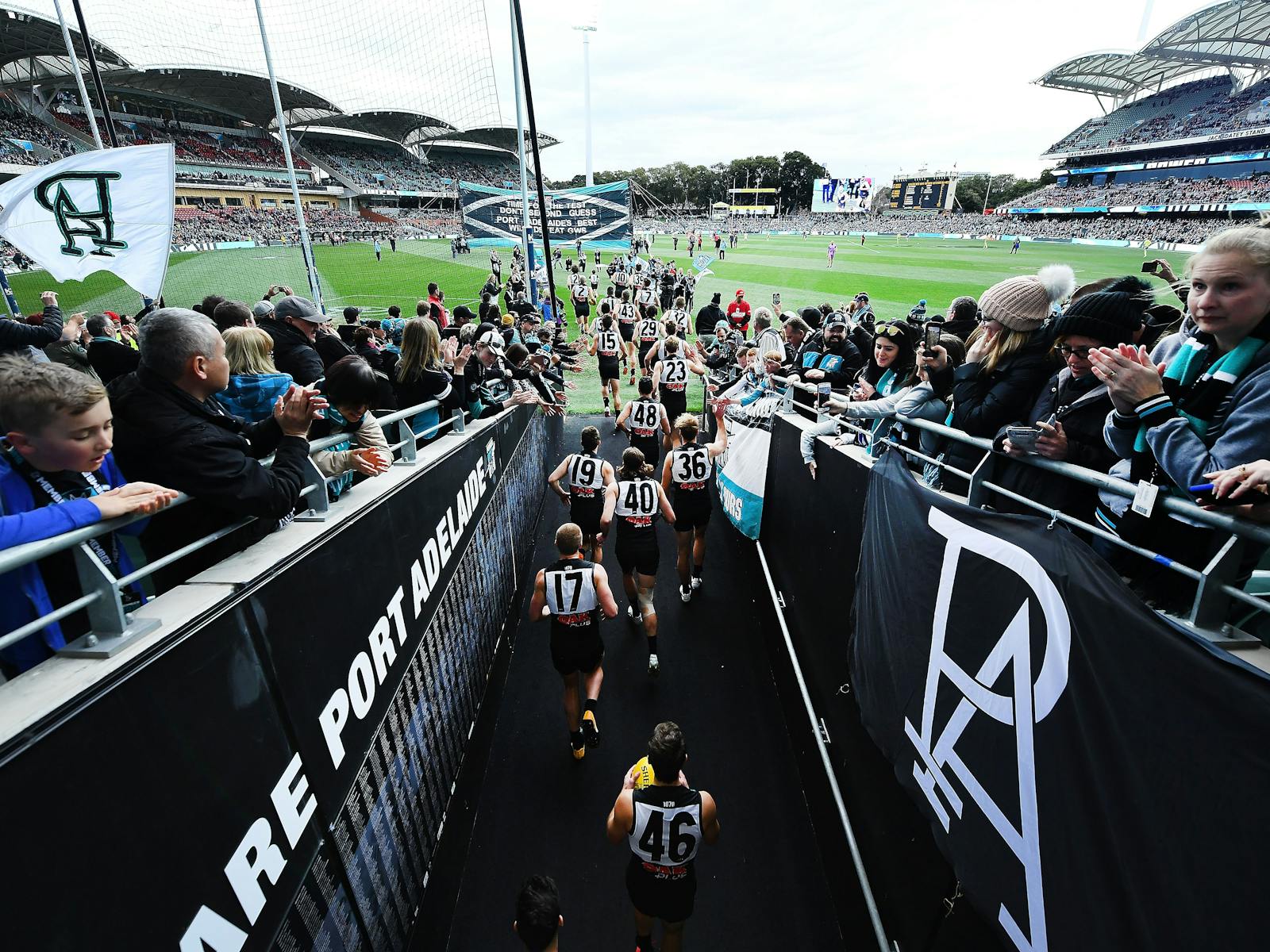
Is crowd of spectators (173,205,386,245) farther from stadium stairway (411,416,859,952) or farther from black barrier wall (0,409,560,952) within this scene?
black barrier wall (0,409,560,952)

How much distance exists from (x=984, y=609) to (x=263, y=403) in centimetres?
342

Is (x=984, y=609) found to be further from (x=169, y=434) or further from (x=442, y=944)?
(x=442, y=944)

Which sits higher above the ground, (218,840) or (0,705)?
(0,705)

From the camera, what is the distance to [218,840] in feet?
5.58

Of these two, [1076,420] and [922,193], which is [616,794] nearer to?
[1076,420]

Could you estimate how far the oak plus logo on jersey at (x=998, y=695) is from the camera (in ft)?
6.06

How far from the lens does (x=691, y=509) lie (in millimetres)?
6273

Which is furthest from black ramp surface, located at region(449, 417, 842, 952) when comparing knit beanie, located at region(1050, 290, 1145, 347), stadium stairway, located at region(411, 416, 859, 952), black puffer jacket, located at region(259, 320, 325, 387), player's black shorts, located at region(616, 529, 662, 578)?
knit beanie, located at region(1050, 290, 1145, 347)

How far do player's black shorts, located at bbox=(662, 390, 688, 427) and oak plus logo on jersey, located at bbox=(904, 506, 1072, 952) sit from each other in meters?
7.59

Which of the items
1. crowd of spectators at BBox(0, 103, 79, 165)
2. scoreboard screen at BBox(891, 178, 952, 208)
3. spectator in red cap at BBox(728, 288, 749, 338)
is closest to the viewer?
spectator in red cap at BBox(728, 288, 749, 338)

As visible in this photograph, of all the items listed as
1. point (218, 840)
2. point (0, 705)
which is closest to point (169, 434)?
point (0, 705)

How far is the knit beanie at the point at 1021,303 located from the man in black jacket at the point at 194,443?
311 cm

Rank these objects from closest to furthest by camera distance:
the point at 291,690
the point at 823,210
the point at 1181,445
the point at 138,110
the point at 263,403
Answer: the point at 1181,445 → the point at 291,690 → the point at 263,403 → the point at 138,110 → the point at 823,210

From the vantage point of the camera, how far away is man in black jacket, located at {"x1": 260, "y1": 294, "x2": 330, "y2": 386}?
399 cm
